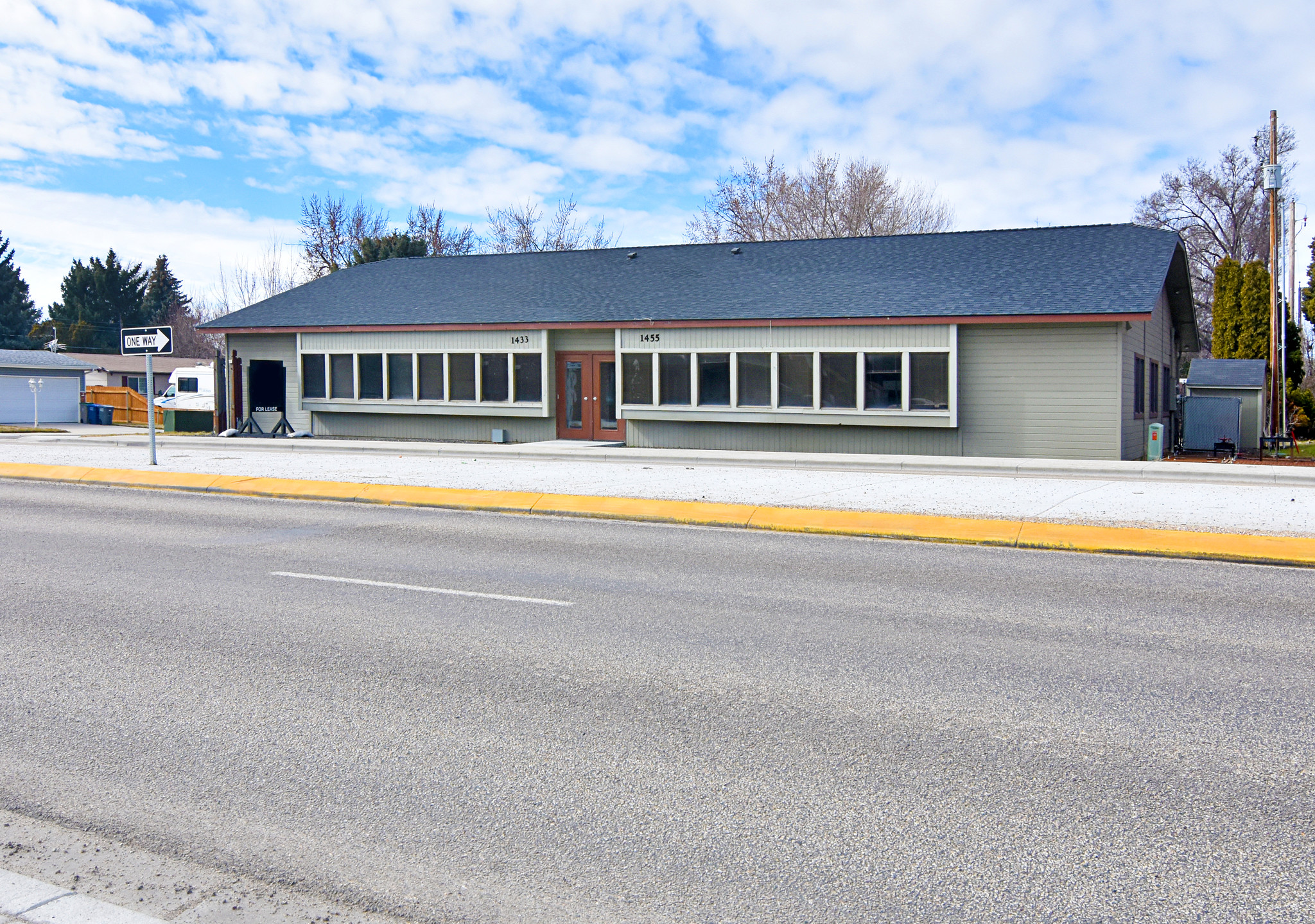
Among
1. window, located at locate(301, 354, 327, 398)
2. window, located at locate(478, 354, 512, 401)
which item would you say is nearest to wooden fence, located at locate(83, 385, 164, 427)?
window, located at locate(301, 354, 327, 398)

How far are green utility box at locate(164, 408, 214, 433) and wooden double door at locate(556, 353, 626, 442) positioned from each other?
586 inches

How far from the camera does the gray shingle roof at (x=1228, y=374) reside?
2627cm

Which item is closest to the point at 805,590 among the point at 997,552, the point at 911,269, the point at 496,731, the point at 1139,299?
the point at 997,552

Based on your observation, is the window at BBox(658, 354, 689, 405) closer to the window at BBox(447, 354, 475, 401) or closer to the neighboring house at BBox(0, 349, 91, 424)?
the window at BBox(447, 354, 475, 401)

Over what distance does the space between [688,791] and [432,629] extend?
3.19 m

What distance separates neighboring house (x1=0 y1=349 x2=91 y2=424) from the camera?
3919 centimetres

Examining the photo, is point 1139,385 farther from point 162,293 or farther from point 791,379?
point 162,293

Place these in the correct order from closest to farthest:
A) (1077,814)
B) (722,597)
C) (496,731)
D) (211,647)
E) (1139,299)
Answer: (1077,814) < (496,731) < (211,647) < (722,597) < (1139,299)

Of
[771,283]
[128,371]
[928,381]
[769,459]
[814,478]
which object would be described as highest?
[771,283]

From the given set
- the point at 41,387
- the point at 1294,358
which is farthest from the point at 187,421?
the point at 1294,358

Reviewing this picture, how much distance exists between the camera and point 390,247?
177 feet

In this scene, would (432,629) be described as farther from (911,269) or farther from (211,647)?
(911,269)

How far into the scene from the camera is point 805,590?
27.4ft

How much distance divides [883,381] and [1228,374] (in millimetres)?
11060
